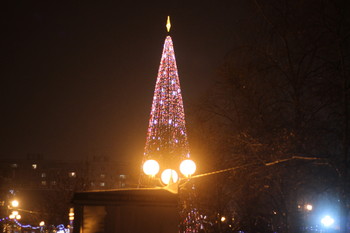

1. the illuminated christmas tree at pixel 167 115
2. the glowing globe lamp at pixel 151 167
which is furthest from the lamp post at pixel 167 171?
the illuminated christmas tree at pixel 167 115

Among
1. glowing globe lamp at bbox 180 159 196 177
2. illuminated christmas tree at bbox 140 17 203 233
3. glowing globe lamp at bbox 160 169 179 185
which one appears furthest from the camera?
illuminated christmas tree at bbox 140 17 203 233

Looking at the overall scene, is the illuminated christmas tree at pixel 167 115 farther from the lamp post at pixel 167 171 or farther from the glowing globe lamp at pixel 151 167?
the glowing globe lamp at pixel 151 167

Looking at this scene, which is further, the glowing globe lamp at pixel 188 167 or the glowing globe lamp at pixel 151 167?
the glowing globe lamp at pixel 188 167

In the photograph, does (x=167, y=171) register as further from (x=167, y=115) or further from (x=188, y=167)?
(x=167, y=115)

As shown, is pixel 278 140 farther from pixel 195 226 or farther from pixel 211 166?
pixel 195 226

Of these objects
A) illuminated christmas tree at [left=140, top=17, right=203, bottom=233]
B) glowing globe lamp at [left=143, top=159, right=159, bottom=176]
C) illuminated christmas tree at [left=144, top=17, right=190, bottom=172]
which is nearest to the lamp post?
glowing globe lamp at [left=143, top=159, right=159, bottom=176]

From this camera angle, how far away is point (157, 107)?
23672mm

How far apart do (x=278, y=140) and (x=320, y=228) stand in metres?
14.8

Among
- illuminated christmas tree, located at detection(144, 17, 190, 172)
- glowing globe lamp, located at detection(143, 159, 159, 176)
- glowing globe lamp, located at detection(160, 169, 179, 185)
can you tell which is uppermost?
illuminated christmas tree, located at detection(144, 17, 190, 172)

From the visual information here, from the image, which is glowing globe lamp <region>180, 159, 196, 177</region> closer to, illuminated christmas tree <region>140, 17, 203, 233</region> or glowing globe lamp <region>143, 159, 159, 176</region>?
glowing globe lamp <region>143, 159, 159, 176</region>

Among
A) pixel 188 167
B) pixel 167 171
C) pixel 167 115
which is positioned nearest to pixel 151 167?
pixel 167 171

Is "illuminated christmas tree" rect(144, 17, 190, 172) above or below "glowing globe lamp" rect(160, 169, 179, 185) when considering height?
above

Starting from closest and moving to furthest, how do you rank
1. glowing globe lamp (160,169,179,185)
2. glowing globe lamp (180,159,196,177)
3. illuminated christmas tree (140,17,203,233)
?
glowing globe lamp (160,169,179,185), glowing globe lamp (180,159,196,177), illuminated christmas tree (140,17,203,233)

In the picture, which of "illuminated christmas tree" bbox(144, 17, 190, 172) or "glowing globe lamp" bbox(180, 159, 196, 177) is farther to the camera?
"illuminated christmas tree" bbox(144, 17, 190, 172)
